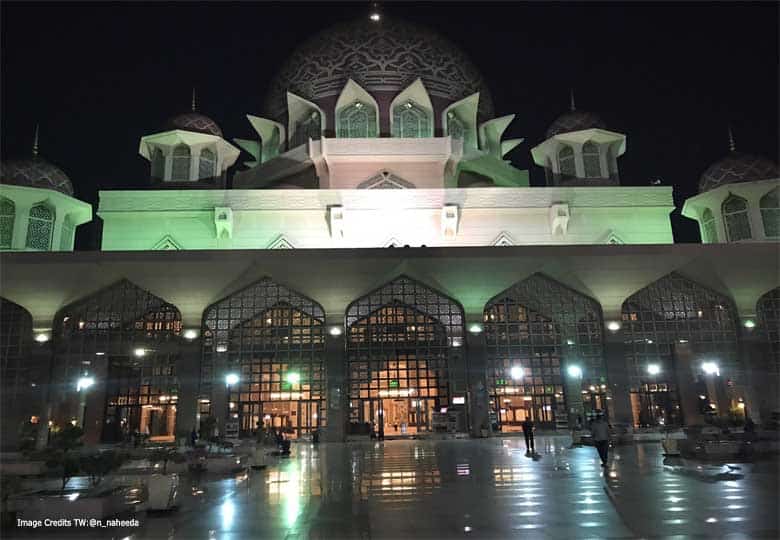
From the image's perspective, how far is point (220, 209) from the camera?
95.0 feet

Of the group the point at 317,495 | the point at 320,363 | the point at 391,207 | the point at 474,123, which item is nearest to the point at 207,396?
the point at 320,363

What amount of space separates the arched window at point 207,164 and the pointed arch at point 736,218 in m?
26.3

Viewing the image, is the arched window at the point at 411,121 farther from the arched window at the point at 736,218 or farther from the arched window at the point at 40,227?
the arched window at the point at 40,227

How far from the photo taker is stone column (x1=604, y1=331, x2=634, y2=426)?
2386cm

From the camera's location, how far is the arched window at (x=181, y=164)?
3212 cm

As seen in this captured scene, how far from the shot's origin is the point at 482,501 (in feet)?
26.8

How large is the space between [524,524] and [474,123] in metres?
31.7

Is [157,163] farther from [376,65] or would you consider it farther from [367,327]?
[367,327]

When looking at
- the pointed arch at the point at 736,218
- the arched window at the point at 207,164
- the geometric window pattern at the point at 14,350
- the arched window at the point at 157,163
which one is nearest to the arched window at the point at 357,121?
the arched window at the point at 207,164

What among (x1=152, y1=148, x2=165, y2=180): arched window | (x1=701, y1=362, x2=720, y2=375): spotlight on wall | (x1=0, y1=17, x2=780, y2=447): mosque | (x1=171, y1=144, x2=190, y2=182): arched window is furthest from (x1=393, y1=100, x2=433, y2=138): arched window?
(x1=701, y1=362, x2=720, y2=375): spotlight on wall

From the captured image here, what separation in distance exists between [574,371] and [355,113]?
60.4 ft

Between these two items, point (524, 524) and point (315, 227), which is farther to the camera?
point (315, 227)

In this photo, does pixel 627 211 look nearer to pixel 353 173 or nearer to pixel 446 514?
pixel 353 173

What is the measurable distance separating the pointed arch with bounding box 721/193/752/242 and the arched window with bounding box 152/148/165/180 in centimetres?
2890
